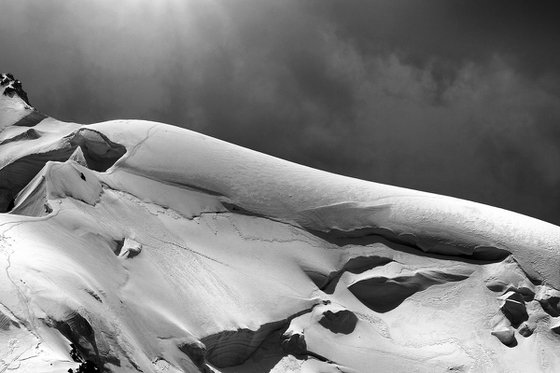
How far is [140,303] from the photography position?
38.8m

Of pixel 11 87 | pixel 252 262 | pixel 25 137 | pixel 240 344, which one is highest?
pixel 11 87

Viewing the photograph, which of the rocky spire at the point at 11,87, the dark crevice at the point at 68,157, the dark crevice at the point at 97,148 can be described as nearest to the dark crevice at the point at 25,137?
the dark crevice at the point at 68,157

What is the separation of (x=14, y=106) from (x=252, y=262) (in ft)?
59.6

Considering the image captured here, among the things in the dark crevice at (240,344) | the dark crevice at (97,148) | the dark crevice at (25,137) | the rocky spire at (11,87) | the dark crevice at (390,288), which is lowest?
the dark crevice at (240,344)

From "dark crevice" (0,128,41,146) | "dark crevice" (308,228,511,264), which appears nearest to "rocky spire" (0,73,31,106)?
"dark crevice" (0,128,41,146)

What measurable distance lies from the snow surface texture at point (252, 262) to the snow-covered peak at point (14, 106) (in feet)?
5.00

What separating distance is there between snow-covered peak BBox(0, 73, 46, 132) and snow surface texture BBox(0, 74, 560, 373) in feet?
5.00

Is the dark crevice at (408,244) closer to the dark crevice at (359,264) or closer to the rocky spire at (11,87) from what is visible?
the dark crevice at (359,264)

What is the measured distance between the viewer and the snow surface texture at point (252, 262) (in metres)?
37.8

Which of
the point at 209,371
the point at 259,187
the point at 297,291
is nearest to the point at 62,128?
the point at 259,187

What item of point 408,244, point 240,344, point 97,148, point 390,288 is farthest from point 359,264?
point 97,148

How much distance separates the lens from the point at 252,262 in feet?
147

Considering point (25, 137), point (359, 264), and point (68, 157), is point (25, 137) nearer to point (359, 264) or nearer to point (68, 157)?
point (68, 157)

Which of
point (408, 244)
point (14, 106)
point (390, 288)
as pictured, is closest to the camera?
point (390, 288)
